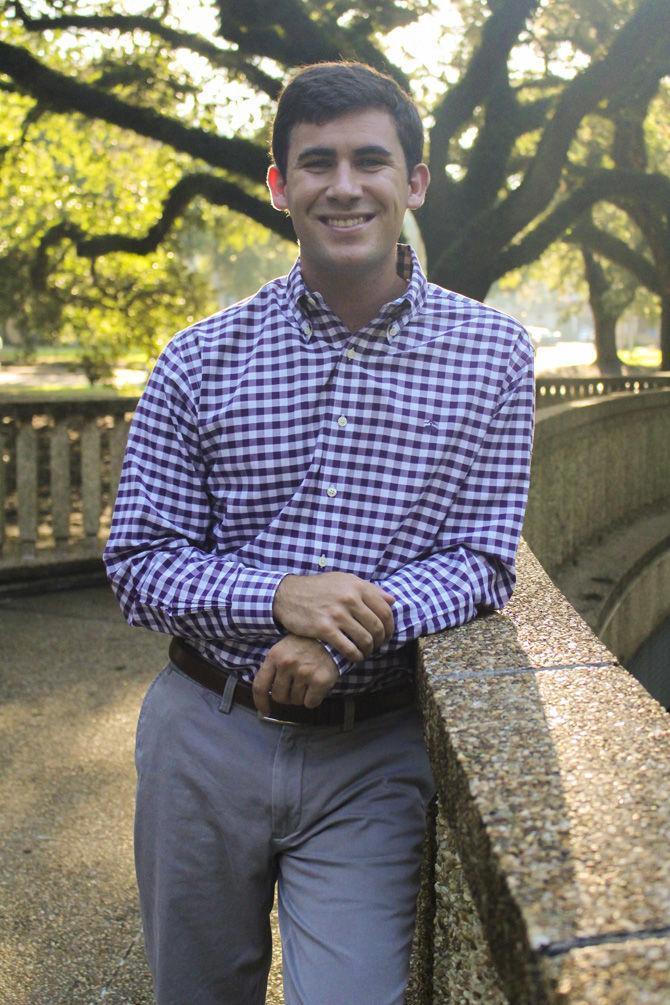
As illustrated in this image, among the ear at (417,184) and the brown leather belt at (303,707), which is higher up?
the ear at (417,184)

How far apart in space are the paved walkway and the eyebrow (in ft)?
7.21

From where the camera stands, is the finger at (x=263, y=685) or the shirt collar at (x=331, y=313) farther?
the shirt collar at (x=331, y=313)

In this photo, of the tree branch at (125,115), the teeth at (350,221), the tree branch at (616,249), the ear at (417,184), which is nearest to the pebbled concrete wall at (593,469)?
the ear at (417,184)

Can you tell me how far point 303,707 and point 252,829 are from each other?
9.7 inches

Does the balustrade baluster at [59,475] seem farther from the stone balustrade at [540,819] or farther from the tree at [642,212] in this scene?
the tree at [642,212]

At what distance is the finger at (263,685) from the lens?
2.19m

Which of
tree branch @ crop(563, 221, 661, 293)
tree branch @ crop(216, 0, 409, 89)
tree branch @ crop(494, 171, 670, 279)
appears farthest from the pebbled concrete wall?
tree branch @ crop(563, 221, 661, 293)

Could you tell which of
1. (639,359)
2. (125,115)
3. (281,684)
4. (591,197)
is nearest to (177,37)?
(125,115)

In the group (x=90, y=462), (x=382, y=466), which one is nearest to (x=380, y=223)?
(x=382, y=466)

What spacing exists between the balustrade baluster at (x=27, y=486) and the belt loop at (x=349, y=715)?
600cm

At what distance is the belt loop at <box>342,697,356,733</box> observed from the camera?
7.36 ft

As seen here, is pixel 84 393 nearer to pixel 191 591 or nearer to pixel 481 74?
pixel 481 74

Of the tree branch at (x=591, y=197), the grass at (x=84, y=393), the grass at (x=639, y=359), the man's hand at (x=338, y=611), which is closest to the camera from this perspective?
the man's hand at (x=338, y=611)

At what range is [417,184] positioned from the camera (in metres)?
2.60
